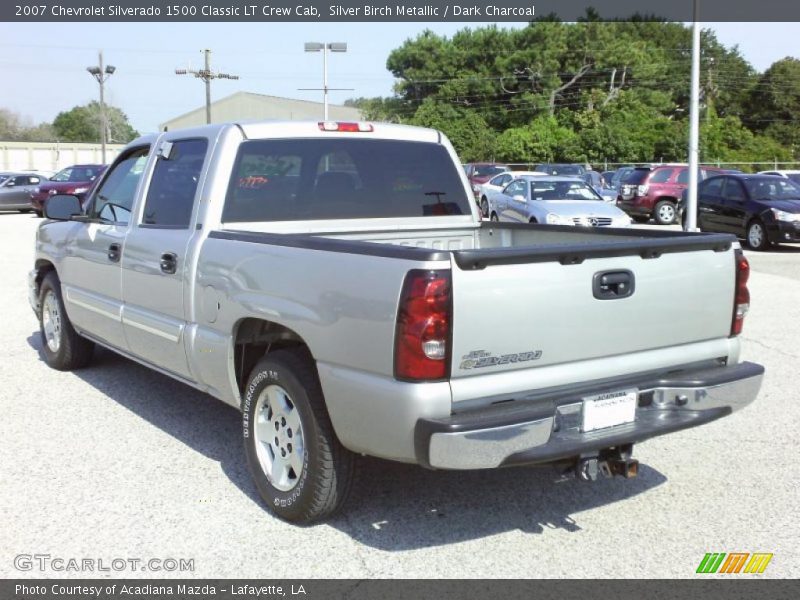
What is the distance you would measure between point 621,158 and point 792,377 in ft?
155

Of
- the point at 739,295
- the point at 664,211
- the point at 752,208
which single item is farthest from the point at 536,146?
the point at 739,295

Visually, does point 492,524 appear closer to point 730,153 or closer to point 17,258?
point 17,258

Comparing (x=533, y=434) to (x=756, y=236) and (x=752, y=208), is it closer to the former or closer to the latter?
(x=756, y=236)

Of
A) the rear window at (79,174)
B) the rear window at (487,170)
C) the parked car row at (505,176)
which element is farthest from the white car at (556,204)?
the rear window at (79,174)

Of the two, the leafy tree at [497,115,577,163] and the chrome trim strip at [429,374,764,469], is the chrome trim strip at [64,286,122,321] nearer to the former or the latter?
the chrome trim strip at [429,374,764,469]

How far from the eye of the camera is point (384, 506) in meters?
4.39

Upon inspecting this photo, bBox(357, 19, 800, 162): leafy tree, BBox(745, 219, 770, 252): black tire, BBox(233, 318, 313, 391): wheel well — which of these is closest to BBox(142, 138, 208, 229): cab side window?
BBox(233, 318, 313, 391): wheel well

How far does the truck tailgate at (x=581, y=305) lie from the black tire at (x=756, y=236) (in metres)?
14.3

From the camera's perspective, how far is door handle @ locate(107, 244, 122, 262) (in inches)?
221

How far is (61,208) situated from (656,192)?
2012cm

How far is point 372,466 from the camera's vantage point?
4.96 m

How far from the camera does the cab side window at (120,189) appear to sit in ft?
19.3

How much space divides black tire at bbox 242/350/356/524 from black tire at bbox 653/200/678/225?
70.2 ft

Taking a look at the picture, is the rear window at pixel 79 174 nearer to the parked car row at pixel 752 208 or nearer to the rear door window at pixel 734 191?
the parked car row at pixel 752 208
